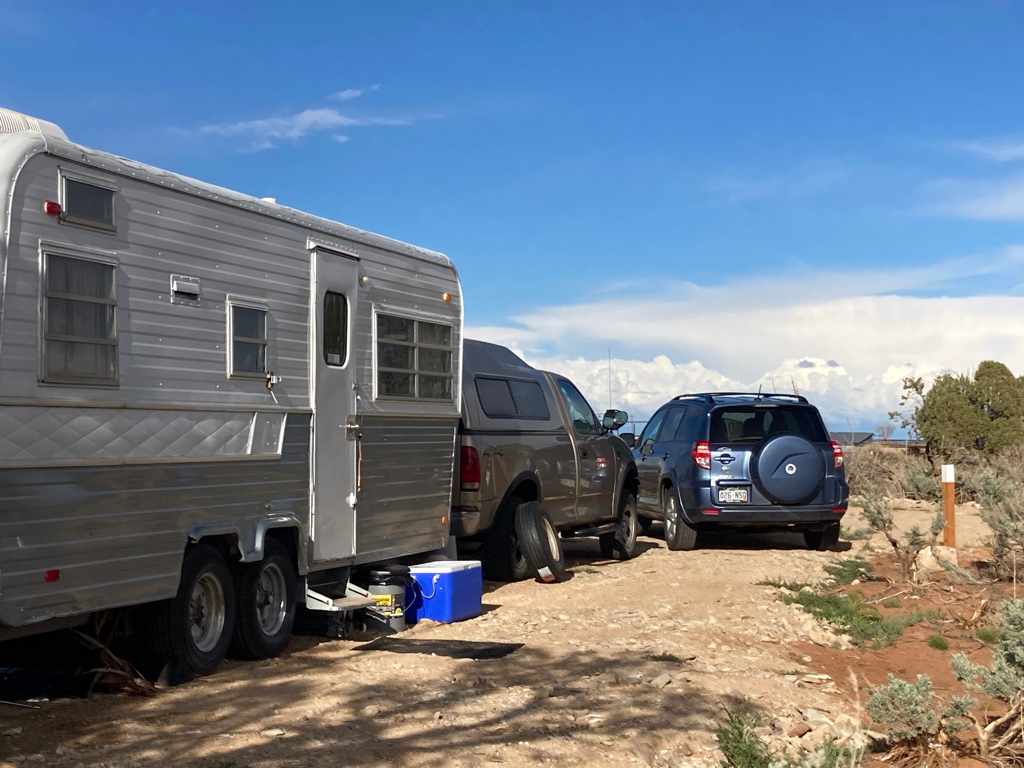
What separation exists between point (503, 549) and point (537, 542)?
0.34 m

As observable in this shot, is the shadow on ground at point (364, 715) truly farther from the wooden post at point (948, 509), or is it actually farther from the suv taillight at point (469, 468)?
the wooden post at point (948, 509)

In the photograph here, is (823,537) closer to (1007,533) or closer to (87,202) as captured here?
(1007,533)

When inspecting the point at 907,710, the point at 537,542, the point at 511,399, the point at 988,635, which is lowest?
the point at 988,635

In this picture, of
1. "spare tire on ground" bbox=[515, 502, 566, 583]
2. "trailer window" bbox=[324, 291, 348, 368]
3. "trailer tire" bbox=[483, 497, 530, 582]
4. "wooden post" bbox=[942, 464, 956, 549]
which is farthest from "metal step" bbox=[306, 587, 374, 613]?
"wooden post" bbox=[942, 464, 956, 549]

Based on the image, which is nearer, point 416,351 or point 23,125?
point 23,125

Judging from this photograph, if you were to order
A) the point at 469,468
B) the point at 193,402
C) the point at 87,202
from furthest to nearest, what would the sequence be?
the point at 469,468 < the point at 193,402 < the point at 87,202

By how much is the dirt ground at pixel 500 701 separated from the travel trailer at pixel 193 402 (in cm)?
67

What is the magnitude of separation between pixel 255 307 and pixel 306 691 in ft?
8.52

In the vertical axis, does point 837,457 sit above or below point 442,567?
above

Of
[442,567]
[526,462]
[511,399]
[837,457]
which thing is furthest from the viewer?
[837,457]

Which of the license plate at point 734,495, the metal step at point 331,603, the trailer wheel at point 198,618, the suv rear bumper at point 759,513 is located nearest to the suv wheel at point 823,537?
the suv rear bumper at point 759,513

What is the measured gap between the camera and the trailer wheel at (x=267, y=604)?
796 centimetres

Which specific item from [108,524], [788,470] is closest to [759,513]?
[788,470]

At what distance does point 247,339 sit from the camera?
26.0ft
